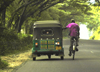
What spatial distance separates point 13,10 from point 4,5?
41.3 feet

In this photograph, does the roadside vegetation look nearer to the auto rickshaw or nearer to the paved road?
the paved road

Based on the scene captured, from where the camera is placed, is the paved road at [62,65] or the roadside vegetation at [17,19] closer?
the paved road at [62,65]

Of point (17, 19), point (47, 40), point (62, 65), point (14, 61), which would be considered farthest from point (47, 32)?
point (17, 19)

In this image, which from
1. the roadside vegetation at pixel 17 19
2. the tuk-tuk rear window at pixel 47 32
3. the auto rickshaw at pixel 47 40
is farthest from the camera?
the roadside vegetation at pixel 17 19

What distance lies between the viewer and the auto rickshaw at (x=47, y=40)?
1766cm

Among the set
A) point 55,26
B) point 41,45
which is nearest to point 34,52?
point 41,45

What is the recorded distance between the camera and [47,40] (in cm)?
1769

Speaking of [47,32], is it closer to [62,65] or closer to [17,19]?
[62,65]

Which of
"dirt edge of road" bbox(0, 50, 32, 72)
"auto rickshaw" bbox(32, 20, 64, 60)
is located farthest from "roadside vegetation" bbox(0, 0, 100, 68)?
"auto rickshaw" bbox(32, 20, 64, 60)

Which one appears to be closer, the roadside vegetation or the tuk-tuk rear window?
the tuk-tuk rear window

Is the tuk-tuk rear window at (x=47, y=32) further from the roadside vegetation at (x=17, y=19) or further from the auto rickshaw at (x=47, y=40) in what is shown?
the roadside vegetation at (x=17, y=19)

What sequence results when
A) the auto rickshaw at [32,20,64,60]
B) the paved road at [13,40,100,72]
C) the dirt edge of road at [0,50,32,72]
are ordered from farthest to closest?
1. the auto rickshaw at [32,20,64,60]
2. the dirt edge of road at [0,50,32,72]
3. the paved road at [13,40,100,72]

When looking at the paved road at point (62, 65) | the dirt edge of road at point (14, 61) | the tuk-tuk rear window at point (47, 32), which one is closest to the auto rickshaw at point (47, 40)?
the tuk-tuk rear window at point (47, 32)

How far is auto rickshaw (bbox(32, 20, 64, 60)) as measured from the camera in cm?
1766
